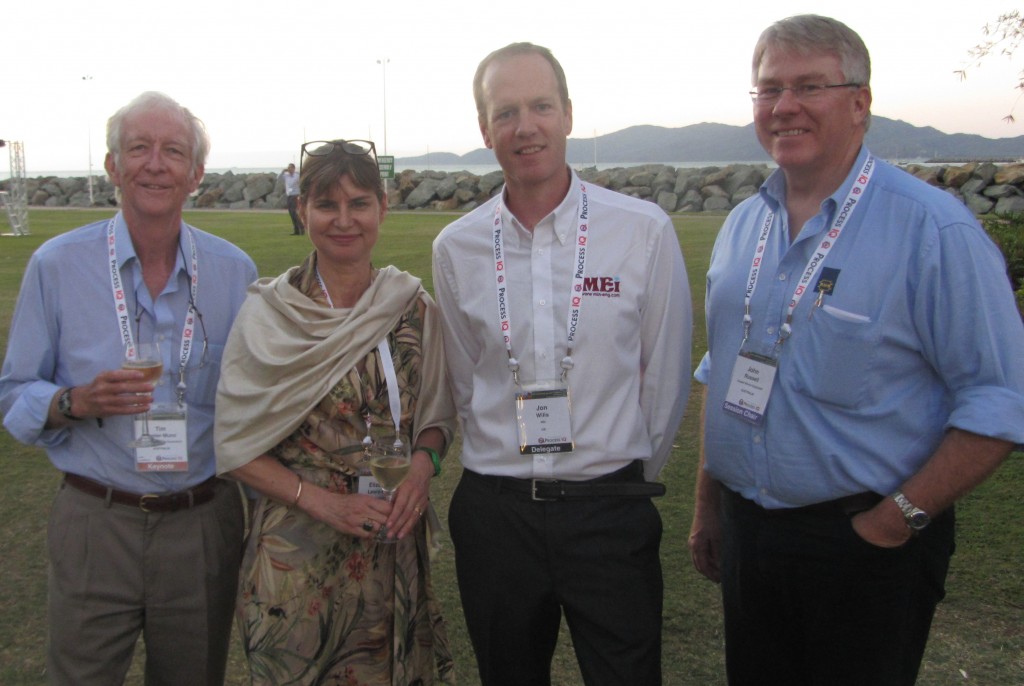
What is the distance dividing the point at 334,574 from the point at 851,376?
5.88ft

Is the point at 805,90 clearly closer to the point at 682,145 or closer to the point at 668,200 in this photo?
the point at 668,200

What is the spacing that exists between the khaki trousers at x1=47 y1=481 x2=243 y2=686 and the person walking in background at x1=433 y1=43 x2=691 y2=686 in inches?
36.2

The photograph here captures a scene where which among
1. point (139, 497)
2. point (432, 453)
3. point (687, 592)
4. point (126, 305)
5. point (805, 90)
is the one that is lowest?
point (687, 592)

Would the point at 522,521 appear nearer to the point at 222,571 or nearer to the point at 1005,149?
the point at 222,571

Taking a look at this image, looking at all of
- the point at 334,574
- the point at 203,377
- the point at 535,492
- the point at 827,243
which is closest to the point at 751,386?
the point at 827,243

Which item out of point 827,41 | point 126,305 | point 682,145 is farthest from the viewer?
point 682,145

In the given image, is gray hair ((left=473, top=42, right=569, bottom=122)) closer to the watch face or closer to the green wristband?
the green wristband

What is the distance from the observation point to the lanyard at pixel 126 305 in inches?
118

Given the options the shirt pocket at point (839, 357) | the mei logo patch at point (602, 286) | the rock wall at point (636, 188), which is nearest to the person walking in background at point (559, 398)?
the mei logo patch at point (602, 286)

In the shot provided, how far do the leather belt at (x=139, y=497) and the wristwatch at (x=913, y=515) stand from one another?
7.64ft

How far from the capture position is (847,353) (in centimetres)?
259

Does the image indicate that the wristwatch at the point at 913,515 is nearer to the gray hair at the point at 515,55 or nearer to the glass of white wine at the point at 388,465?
the glass of white wine at the point at 388,465

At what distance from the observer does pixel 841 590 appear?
268 centimetres

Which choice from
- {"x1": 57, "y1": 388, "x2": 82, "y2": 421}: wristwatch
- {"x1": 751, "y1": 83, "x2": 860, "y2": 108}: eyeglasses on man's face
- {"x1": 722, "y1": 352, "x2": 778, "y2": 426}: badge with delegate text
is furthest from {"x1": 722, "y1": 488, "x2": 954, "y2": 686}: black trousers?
{"x1": 57, "y1": 388, "x2": 82, "y2": 421}: wristwatch
